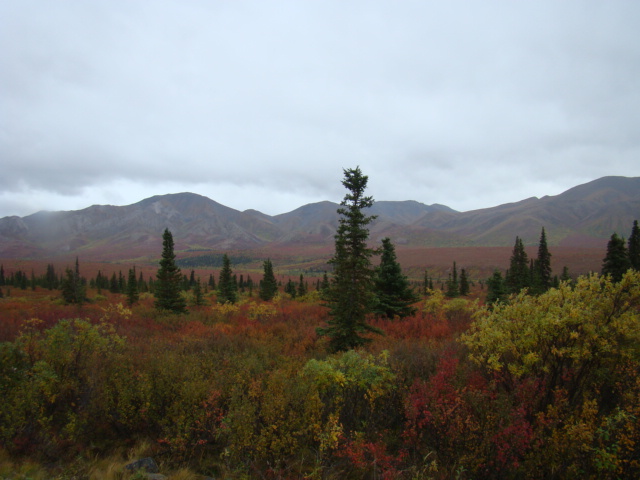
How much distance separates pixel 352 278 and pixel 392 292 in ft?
23.7

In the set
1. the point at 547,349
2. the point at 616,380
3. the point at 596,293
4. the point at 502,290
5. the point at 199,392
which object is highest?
the point at 596,293

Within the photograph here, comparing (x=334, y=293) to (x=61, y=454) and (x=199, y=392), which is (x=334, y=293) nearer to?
(x=199, y=392)

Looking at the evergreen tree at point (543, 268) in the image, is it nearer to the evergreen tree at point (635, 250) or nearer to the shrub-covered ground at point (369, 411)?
the evergreen tree at point (635, 250)

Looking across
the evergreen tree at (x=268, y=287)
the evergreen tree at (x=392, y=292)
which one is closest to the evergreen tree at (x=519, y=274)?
the evergreen tree at (x=392, y=292)

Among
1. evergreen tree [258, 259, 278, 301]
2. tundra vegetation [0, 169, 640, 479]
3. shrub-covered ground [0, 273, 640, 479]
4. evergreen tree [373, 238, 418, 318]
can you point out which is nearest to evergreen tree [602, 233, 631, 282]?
evergreen tree [373, 238, 418, 318]

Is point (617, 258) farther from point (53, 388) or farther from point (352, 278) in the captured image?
point (53, 388)

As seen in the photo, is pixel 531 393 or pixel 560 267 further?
pixel 560 267

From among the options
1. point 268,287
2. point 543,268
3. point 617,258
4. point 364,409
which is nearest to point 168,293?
point 268,287

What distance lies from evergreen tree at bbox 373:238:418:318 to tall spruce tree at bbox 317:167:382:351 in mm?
5506

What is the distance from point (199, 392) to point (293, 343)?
697cm

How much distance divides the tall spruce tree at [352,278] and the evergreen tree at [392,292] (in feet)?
18.1

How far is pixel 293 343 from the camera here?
13141mm

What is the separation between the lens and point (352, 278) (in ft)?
40.7

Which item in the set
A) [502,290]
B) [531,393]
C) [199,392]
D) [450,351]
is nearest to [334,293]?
[450,351]
